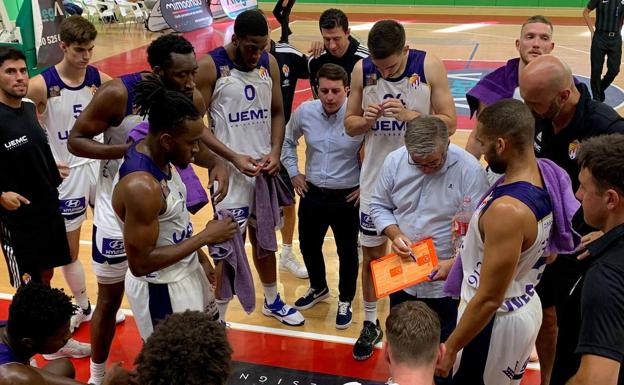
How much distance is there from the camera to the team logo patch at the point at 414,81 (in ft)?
14.9

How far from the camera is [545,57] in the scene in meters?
3.62

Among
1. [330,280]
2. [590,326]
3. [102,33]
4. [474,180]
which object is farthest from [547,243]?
[102,33]

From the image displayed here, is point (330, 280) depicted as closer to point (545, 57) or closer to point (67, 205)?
point (67, 205)

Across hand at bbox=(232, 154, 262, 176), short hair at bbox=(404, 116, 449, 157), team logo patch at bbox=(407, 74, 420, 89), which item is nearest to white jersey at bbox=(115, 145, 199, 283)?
hand at bbox=(232, 154, 262, 176)

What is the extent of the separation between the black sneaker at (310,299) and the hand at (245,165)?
130 cm

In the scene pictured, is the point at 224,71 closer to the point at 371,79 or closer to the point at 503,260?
the point at 371,79

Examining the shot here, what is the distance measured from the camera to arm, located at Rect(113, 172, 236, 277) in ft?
→ 10.4

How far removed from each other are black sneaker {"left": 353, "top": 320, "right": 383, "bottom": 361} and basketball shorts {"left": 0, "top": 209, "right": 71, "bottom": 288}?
2205 millimetres

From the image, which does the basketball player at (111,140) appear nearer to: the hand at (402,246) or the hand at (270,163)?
the hand at (270,163)

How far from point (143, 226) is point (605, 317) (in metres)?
2.12

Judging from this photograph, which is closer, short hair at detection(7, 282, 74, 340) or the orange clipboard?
short hair at detection(7, 282, 74, 340)

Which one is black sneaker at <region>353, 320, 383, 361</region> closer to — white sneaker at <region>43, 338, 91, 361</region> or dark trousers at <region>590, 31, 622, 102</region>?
white sneaker at <region>43, 338, 91, 361</region>

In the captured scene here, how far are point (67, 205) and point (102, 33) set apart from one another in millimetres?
16182

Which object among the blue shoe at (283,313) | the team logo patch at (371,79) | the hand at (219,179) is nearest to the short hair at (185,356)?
the hand at (219,179)
